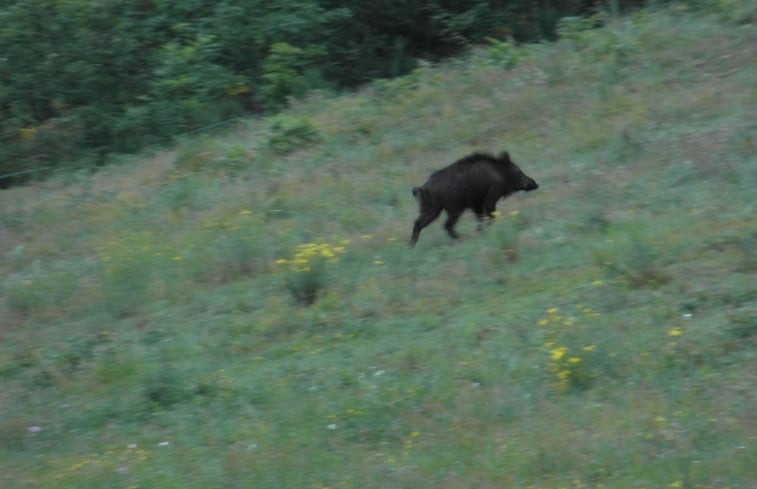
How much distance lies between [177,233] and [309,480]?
8.50 metres

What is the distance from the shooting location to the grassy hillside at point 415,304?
748 cm

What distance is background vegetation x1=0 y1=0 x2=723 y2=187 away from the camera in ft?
79.9

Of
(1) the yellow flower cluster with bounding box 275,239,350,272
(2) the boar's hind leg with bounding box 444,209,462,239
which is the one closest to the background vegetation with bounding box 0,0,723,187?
(1) the yellow flower cluster with bounding box 275,239,350,272

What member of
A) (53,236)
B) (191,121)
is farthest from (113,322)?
(191,121)

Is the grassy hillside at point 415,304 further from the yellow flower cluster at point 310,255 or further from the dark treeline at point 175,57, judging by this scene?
the dark treeline at point 175,57

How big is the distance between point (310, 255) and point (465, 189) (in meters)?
2.22

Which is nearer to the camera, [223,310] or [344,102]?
[223,310]

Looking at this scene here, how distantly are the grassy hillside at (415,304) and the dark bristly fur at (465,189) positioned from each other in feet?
1.42

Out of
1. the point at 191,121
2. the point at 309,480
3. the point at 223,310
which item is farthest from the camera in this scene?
the point at 191,121

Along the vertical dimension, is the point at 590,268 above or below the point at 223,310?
above

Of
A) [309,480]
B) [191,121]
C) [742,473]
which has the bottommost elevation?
[191,121]

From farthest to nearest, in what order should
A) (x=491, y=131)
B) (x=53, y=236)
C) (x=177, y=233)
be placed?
(x=491, y=131) < (x=53, y=236) < (x=177, y=233)

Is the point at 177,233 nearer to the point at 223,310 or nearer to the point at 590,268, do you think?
the point at 223,310

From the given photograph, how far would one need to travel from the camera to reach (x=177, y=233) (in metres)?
15.1
